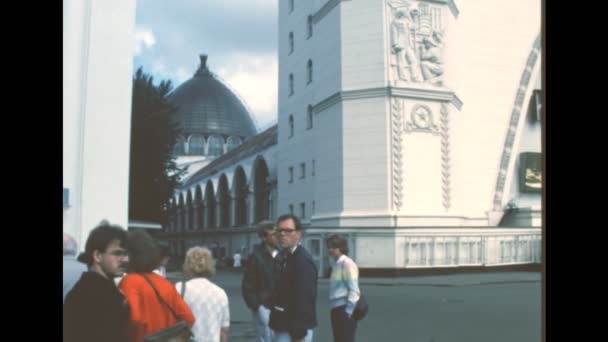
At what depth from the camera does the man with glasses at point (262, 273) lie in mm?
5574

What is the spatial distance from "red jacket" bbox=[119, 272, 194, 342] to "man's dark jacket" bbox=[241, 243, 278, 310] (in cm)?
207

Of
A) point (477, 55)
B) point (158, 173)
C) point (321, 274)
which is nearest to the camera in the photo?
point (158, 173)

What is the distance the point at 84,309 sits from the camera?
2861mm

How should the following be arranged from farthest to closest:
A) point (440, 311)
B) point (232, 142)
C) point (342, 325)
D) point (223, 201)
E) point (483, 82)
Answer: point (232, 142) < point (223, 201) < point (483, 82) < point (440, 311) < point (342, 325)

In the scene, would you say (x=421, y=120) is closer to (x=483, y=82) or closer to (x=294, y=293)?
(x=483, y=82)

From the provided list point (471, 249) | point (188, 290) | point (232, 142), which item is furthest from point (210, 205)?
point (188, 290)

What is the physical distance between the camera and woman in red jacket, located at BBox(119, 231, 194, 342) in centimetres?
339

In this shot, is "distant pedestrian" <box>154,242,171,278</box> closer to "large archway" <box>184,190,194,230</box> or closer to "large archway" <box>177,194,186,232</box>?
"large archway" <box>184,190,194,230</box>

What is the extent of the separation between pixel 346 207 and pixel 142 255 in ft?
54.2

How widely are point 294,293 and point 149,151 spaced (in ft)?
37.4

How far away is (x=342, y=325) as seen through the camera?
5.48 metres

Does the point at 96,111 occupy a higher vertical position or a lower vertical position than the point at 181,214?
higher
